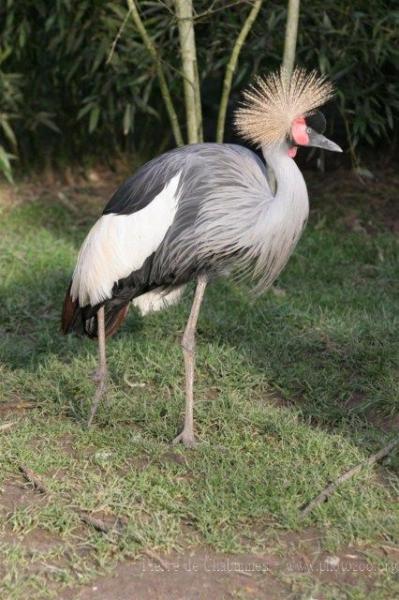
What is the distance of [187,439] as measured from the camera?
3.10 m

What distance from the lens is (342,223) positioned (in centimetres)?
529

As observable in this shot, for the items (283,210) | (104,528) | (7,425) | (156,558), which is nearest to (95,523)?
(104,528)

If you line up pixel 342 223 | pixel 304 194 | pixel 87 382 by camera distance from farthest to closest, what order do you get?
pixel 342 223
pixel 87 382
pixel 304 194

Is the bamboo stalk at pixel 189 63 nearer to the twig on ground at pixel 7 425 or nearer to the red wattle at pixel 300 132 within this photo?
the red wattle at pixel 300 132

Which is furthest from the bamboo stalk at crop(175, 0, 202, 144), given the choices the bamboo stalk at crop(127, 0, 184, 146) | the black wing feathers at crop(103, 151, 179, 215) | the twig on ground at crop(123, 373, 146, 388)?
the twig on ground at crop(123, 373, 146, 388)

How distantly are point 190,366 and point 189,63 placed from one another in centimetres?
175

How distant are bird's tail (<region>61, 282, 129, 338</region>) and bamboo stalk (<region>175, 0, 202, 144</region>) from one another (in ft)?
4.27

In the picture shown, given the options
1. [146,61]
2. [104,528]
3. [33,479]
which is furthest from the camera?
[146,61]

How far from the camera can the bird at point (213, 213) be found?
3.02 m

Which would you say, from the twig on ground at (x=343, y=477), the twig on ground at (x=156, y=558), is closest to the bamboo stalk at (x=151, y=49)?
the twig on ground at (x=343, y=477)

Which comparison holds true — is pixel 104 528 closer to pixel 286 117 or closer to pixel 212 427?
pixel 212 427

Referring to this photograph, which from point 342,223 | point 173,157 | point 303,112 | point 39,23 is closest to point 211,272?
point 173,157

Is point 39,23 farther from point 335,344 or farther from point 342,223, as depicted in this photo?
point 335,344

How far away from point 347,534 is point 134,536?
574 millimetres
